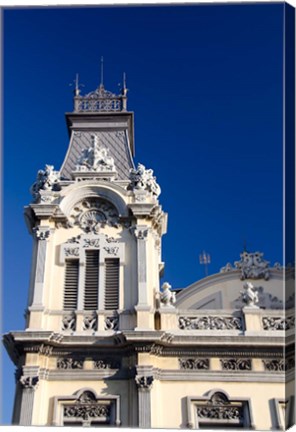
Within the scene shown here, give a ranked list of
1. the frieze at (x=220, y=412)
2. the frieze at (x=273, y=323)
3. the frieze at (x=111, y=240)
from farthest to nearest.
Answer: the frieze at (x=111, y=240)
the frieze at (x=273, y=323)
the frieze at (x=220, y=412)

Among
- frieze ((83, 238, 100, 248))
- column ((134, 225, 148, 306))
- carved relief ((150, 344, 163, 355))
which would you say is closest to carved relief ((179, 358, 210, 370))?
carved relief ((150, 344, 163, 355))

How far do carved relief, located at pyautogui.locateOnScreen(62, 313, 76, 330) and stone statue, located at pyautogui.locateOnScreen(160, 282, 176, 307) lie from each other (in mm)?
2109

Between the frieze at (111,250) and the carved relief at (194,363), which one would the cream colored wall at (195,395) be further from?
the frieze at (111,250)

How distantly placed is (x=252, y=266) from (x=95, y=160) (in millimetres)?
5079

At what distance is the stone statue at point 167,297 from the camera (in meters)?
15.9

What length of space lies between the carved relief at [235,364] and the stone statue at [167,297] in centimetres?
190

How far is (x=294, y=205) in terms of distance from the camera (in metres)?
11.5

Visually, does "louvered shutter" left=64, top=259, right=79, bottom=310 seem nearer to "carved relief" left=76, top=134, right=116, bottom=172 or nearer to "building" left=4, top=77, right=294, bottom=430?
"building" left=4, top=77, right=294, bottom=430

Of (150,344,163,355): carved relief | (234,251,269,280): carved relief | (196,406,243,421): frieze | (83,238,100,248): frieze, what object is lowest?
(196,406,243,421): frieze

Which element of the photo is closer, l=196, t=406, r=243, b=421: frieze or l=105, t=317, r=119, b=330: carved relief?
l=196, t=406, r=243, b=421: frieze

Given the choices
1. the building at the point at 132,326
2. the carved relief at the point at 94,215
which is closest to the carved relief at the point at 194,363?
the building at the point at 132,326

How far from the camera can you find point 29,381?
14.3 m

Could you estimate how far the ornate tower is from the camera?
1433 centimetres

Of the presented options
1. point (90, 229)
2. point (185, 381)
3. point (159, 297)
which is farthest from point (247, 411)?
point (90, 229)
